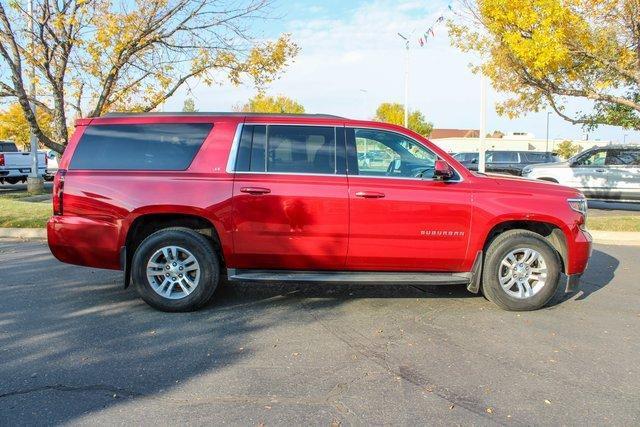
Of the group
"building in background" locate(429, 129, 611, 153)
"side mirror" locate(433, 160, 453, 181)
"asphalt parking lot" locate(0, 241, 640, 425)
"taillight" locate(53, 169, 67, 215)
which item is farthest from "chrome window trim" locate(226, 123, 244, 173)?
"building in background" locate(429, 129, 611, 153)

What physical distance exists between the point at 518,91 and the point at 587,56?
2.35 meters

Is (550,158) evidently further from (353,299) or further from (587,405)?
(587,405)

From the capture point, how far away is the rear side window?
218 inches

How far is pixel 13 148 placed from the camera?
25.9 meters

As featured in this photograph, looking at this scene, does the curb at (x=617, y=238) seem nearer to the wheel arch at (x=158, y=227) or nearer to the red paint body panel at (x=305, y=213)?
the red paint body panel at (x=305, y=213)

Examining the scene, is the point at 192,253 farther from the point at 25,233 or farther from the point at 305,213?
the point at 25,233

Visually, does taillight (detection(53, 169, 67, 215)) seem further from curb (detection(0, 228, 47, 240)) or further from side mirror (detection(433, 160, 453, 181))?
curb (detection(0, 228, 47, 240))

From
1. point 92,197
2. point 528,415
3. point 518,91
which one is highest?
point 518,91

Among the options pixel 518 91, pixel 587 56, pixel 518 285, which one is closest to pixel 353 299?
pixel 518 285

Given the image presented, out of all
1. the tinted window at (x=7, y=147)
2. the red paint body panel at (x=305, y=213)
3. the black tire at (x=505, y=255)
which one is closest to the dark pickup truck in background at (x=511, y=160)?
the black tire at (x=505, y=255)

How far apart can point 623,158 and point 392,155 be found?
12954 millimetres

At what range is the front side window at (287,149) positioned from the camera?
18.0ft

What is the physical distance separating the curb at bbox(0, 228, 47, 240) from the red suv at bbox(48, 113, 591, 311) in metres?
5.22

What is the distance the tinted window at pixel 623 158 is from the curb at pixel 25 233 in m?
14.7
